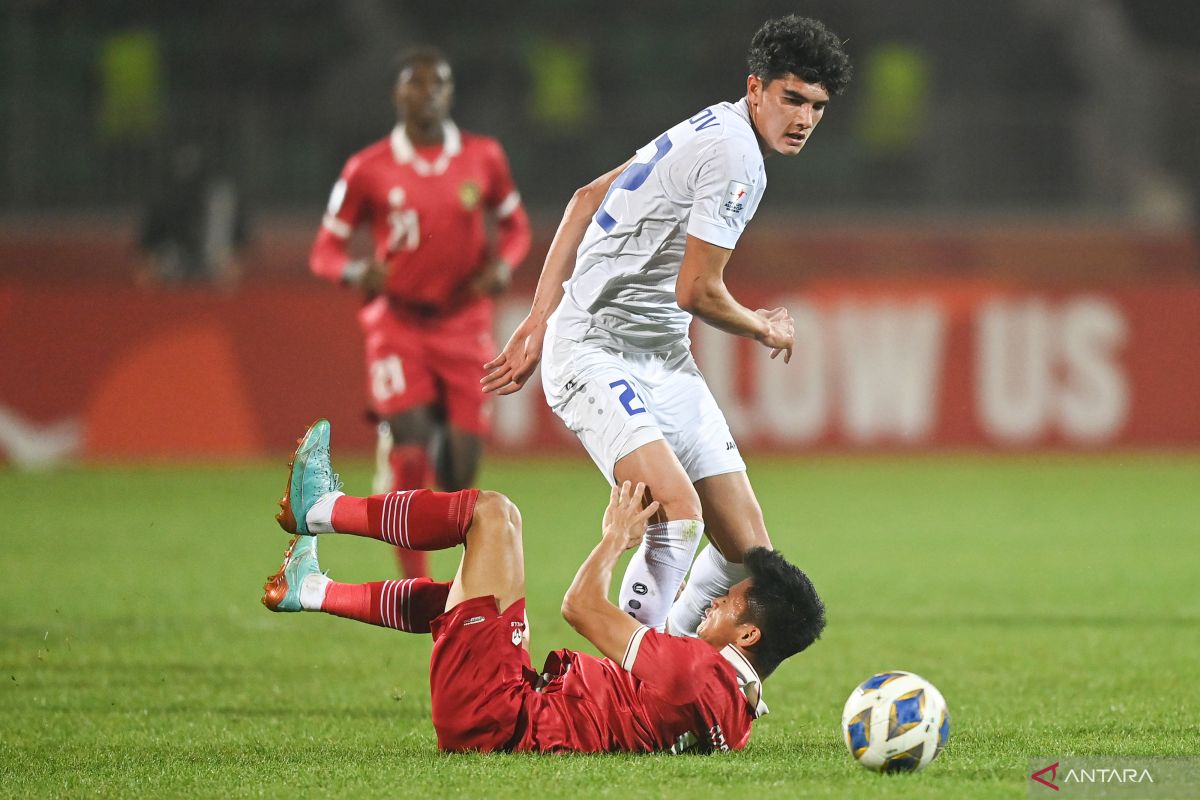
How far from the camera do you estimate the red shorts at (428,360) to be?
26.0 ft

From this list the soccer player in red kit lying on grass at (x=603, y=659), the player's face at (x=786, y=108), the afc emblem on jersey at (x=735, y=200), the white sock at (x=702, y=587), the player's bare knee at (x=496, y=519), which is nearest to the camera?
the soccer player in red kit lying on grass at (x=603, y=659)

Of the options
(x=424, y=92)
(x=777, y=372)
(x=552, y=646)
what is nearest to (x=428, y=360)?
(x=424, y=92)

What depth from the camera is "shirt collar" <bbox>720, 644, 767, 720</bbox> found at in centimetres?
466

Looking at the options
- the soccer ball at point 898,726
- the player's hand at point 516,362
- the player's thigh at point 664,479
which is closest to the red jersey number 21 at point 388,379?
the player's hand at point 516,362

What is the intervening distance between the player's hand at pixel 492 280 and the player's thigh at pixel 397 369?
0.36m

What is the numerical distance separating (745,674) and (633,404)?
38.6 inches

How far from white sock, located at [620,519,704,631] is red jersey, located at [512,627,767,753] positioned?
49cm

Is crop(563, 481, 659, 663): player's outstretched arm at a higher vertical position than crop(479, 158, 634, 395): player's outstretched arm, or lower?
lower

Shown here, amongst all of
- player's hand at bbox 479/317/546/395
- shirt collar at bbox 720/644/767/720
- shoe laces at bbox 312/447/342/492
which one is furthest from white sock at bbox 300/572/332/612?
shirt collar at bbox 720/644/767/720

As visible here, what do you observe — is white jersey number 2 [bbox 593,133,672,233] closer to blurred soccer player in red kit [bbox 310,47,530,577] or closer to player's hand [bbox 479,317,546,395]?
player's hand [bbox 479,317,546,395]

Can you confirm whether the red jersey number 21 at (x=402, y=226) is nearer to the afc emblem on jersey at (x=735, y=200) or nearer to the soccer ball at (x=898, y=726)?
the afc emblem on jersey at (x=735, y=200)

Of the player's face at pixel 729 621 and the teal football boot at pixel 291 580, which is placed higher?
the player's face at pixel 729 621

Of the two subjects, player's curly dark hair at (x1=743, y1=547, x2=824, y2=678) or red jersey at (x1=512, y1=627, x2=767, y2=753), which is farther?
player's curly dark hair at (x1=743, y1=547, x2=824, y2=678)

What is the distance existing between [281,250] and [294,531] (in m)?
11.9
